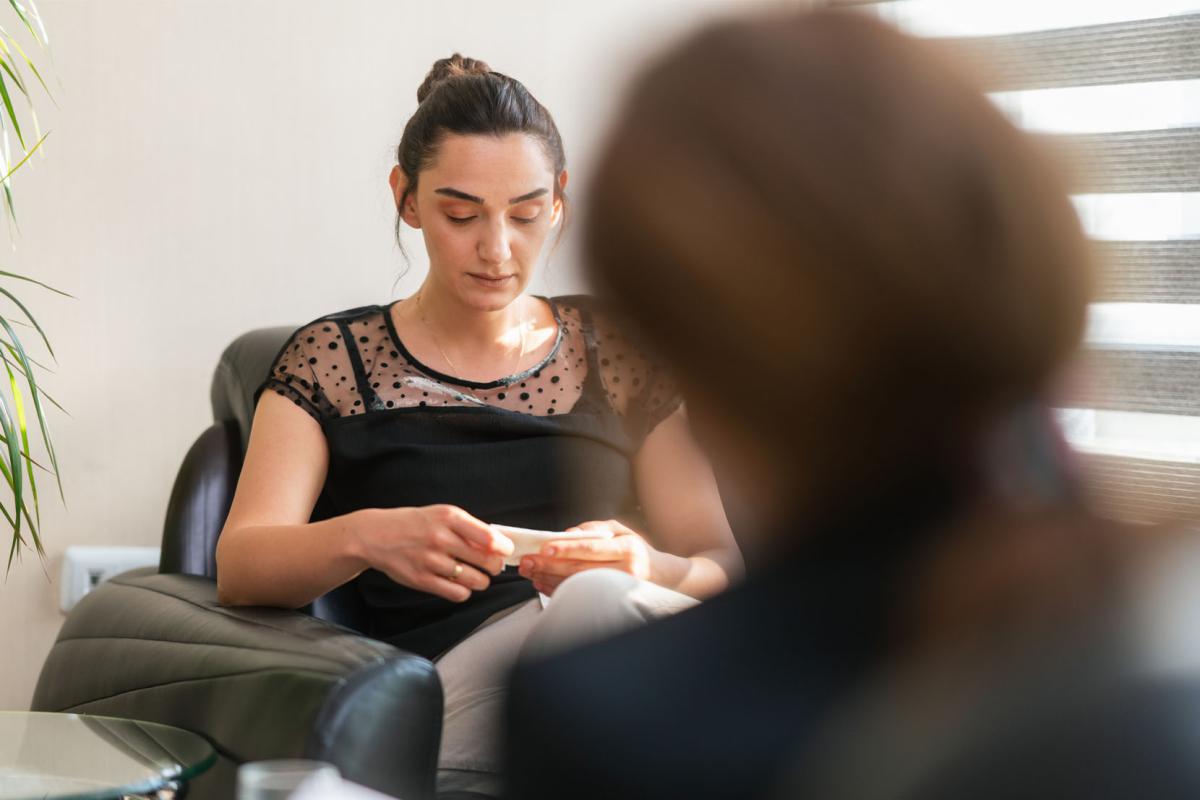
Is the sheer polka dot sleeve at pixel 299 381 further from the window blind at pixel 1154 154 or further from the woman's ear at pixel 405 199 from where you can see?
the window blind at pixel 1154 154

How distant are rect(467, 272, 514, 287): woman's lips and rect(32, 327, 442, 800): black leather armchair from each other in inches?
19.7

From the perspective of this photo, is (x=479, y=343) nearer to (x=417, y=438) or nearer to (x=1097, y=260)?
(x=417, y=438)

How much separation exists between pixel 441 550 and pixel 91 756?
1.38 feet

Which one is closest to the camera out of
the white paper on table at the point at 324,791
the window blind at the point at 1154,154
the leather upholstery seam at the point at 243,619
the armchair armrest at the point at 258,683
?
the white paper on table at the point at 324,791

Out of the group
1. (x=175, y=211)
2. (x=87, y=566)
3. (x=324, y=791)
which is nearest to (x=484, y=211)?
(x=175, y=211)

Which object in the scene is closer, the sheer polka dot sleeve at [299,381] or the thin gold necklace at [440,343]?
the sheer polka dot sleeve at [299,381]

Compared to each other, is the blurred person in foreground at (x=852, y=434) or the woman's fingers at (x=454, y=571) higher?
the blurred person in foreground at (x=852, y=434)

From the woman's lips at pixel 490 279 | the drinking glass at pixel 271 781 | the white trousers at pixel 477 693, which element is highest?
the woman's lips at pixel 490 279

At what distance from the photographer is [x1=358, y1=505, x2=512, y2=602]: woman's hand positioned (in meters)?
1.35

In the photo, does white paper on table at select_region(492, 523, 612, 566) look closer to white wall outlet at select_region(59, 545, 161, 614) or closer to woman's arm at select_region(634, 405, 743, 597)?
woman's arm at select_region(634, 405, 743, 597)

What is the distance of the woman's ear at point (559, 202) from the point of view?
1.85 metres

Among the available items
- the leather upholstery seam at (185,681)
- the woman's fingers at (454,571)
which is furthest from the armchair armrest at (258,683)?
the woman's fingers at (454,571)

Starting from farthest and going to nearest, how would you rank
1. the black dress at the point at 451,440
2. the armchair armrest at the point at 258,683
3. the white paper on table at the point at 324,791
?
the black dress at the point at 451,440, the armchair armrest at the point at 258,683, the white paper on table at the point at 324,791

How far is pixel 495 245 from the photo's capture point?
1735 millimetres
